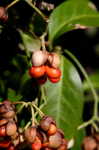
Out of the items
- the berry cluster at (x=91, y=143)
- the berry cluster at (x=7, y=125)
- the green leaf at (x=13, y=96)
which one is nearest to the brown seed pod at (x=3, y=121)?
the berry cluster at (x=7, y=125)

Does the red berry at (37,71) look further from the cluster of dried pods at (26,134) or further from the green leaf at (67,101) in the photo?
the green leaf at (67,101)

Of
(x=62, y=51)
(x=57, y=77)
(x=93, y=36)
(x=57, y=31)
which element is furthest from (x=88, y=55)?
(x=57, y=77)

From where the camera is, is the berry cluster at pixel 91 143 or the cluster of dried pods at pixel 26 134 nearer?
the cluster of dried pods at pixel 26 134

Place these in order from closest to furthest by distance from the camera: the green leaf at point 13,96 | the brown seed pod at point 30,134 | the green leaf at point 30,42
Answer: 1. the brown seed pod at point 30,134
2. the green leaf at point 13,96
3. the green leaf at point 30,42

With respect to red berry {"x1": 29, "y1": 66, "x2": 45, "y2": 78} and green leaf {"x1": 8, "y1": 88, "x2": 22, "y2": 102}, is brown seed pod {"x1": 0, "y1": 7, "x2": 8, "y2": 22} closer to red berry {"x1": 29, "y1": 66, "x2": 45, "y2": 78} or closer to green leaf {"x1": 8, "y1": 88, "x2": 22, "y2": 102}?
red berry {"x1": 29, "y1": 66, "x2": 45, "y2": 78}

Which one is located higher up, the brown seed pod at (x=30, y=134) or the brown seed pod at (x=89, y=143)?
the brown seed pod at (x=30, y=134)

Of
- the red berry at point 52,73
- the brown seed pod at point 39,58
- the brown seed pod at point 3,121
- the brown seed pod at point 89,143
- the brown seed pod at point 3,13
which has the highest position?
the brown seed pod at point 3,13

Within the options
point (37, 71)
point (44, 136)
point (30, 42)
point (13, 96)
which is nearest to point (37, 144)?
point (44, 136)

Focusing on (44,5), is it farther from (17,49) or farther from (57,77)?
(57,77)
